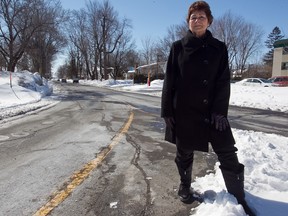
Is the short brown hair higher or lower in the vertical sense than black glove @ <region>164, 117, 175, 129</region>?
higher

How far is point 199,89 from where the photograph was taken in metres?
3.29

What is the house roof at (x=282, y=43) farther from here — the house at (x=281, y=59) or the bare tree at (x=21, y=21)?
the bare tree at (x=21, y=21)

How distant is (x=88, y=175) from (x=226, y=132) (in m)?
2.01

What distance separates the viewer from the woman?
3.28 m

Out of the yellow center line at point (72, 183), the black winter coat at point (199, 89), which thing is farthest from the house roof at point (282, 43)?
the black winter coat at point (199, 89)

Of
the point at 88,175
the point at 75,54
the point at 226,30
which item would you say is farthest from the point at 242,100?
the point at 75,54

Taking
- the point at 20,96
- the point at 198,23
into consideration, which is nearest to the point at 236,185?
the point at 198,23

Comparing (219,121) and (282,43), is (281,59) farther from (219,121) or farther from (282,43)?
(219,121)

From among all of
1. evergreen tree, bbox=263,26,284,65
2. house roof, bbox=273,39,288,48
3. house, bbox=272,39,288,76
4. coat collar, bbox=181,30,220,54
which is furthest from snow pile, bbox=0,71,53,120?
evergreen tree, bbox=263,26,284,65

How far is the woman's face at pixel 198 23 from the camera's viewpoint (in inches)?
131

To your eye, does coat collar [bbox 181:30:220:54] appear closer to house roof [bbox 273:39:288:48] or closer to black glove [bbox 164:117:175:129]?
black glove [bbox 164:117:175:129]

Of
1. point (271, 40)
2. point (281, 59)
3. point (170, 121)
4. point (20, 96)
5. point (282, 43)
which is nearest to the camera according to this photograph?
point (170, 121)

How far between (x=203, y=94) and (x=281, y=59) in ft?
189

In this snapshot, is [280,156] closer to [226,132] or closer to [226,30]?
[226,132]
